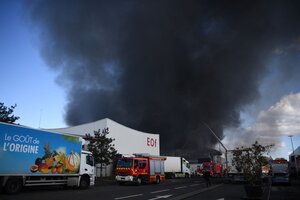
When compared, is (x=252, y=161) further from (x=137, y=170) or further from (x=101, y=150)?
(x=101, y=150)

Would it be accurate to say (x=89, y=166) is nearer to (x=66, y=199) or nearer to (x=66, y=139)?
(x=66, y=139)

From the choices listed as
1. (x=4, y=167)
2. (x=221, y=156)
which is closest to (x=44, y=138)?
(x=4, y=167)

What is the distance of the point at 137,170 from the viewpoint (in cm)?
2798

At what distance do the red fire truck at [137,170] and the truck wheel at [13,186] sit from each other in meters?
12.0

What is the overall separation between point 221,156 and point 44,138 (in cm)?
4110

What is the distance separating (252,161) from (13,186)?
14.2 meters

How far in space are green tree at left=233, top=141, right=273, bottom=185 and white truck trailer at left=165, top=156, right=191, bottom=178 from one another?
3239 centimetres

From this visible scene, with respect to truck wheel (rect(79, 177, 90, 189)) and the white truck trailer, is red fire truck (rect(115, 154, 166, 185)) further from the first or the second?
the white truck trailer

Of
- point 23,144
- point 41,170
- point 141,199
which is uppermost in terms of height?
point 23,144

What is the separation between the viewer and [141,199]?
47.4 ft

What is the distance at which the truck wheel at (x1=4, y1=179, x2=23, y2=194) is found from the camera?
16019 millimetres

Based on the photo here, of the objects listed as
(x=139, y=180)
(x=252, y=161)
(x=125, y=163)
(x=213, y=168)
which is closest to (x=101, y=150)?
(x=125, y=163)

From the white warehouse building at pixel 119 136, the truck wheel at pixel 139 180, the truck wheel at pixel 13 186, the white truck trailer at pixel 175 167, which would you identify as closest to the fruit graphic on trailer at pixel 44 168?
the truck wheel at pixel 13 186

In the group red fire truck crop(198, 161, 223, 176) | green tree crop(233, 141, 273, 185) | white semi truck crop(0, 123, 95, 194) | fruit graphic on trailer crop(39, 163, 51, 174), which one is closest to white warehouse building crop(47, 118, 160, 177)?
red fire truck crop(198, 161, 223, 176)
